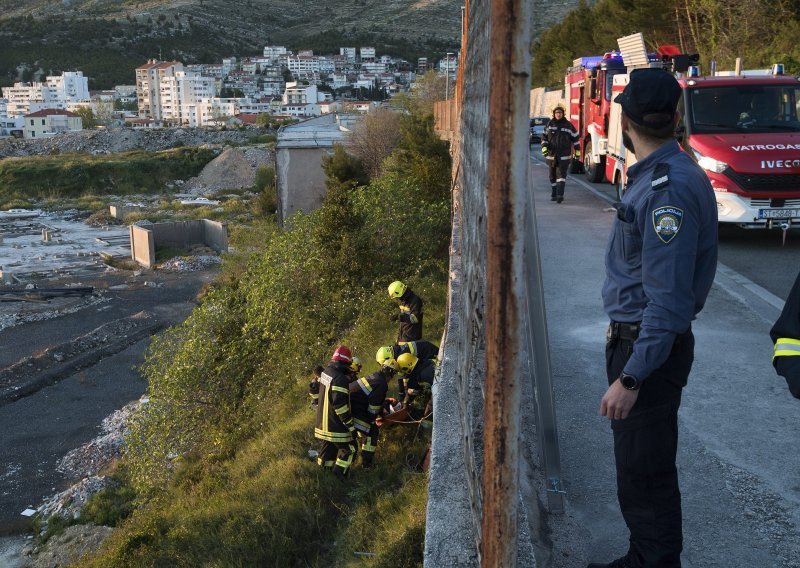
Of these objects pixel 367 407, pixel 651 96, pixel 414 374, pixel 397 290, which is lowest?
pixel 367 407

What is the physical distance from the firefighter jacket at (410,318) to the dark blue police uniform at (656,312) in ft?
22.2

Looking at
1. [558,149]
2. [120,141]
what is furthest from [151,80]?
[558,149]

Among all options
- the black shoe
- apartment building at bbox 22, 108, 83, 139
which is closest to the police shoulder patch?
the black shoe

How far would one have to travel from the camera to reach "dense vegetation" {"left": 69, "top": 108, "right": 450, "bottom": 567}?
7797 mm

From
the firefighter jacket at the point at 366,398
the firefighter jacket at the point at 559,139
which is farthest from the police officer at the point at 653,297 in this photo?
the firefighter jacket at the point at 559,139

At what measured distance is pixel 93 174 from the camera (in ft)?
256

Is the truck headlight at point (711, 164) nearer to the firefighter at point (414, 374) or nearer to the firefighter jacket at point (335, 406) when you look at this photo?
the firefighter at point (414, 374)

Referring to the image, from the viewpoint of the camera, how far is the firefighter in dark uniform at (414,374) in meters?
8.88

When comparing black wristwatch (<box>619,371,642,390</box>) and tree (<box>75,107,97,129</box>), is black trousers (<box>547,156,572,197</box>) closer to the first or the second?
black wristwatch (<box>619,371,642,390</box>)

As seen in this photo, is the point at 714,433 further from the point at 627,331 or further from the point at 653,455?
the point at 627,331

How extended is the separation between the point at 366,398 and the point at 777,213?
5.95m

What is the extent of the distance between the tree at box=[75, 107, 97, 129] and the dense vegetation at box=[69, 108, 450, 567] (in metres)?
129

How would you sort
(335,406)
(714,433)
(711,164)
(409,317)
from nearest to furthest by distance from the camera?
(714,433)
(335,406)
(409,317)
(711,164)

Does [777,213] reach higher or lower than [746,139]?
lower
